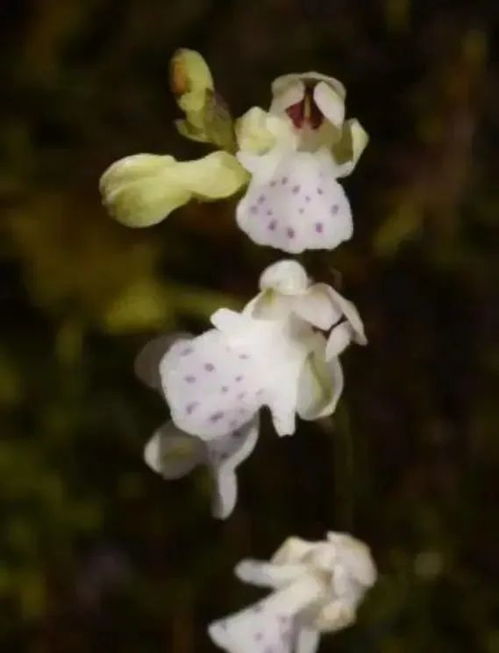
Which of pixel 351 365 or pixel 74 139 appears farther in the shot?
pixel 74 139

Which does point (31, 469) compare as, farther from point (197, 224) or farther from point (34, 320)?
point (197, 224)

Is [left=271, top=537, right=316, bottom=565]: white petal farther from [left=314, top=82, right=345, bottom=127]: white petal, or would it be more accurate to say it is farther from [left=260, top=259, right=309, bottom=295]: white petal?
[left=314, top=82, right=345, bottom=127]: white petal

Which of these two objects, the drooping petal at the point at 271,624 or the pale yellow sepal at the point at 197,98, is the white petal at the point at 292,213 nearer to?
the pale yellow sepal at the point at 197,98

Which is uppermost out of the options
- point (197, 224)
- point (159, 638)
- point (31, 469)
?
point (197, 224)

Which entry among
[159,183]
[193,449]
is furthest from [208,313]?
[159,183]

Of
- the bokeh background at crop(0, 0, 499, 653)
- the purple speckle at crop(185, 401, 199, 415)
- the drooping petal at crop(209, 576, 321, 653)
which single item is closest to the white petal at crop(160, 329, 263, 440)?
the purple speckle at crop(185, 401, 199, 415)

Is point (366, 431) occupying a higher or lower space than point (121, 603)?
higher

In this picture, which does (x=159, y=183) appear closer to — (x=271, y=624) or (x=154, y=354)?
(x=154, y=354)

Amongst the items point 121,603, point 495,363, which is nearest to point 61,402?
point 121,603
